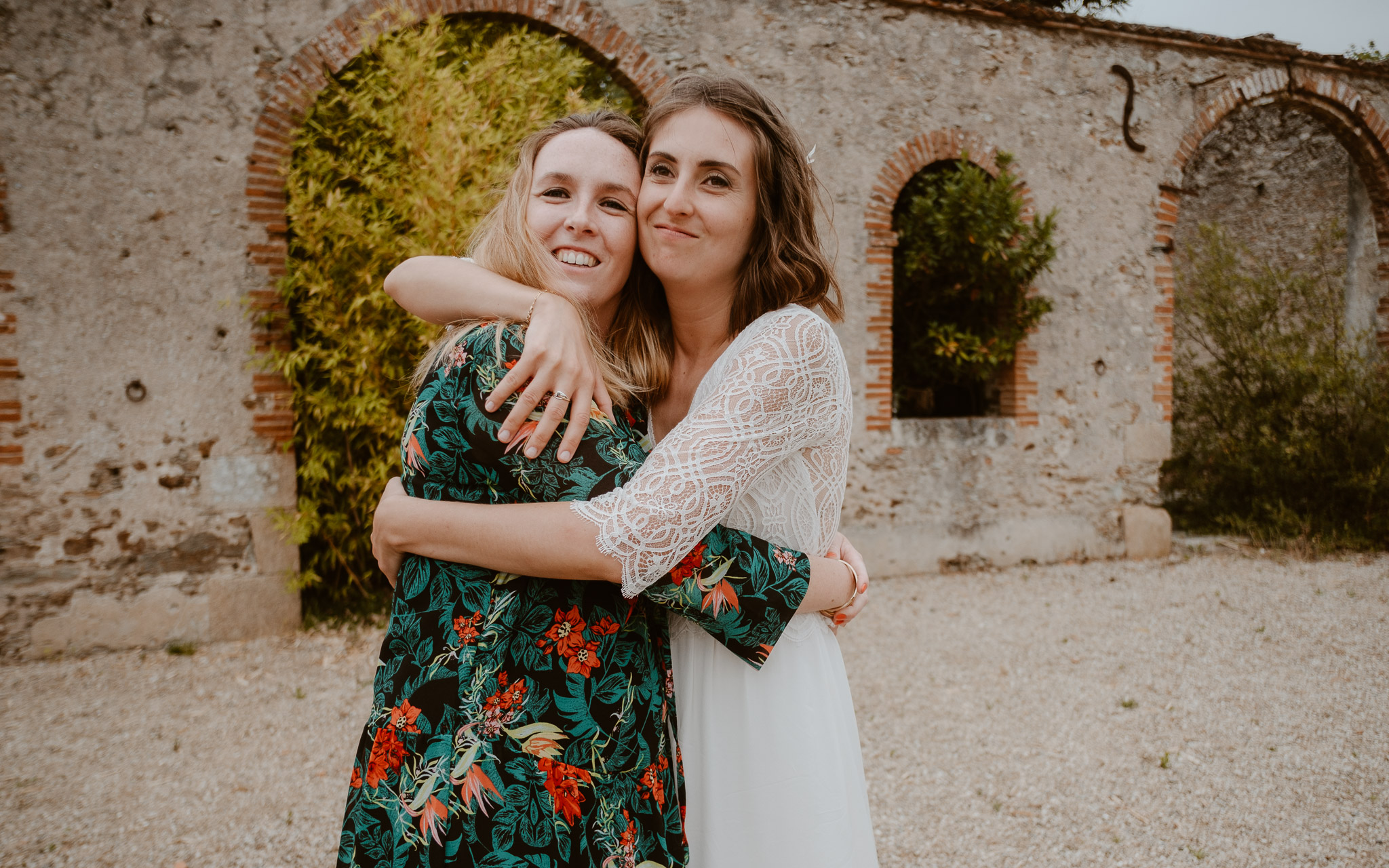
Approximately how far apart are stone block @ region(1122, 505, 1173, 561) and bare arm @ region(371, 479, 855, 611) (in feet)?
23.6

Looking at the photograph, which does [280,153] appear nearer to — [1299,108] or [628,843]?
[628,843]

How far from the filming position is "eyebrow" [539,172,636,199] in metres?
1.42

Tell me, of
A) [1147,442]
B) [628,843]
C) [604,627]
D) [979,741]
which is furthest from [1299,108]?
[628,843]

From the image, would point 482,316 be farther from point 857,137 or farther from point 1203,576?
point 1203,576

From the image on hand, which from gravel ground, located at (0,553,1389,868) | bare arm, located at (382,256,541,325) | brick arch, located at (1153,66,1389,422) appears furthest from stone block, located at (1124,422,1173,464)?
bare arm, located at (382,256,541,325)

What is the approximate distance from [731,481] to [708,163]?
2.09ft

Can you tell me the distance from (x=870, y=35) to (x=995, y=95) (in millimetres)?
1222

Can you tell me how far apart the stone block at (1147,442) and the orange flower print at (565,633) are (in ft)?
23.2

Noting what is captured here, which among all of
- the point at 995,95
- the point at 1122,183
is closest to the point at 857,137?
the point at 995,95

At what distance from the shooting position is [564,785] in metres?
1.12

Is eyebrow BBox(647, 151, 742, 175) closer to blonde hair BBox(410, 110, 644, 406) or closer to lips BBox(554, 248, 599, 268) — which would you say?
blonde hair BBox(410, 110, 644, 406)

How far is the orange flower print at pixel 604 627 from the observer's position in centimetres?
117

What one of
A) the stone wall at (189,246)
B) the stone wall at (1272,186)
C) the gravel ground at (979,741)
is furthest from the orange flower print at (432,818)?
the stone wall at (1272,186)

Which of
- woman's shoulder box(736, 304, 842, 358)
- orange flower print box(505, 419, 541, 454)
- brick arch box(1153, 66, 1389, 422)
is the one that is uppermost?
brick arch box(1153, 66, 1389, 422)
